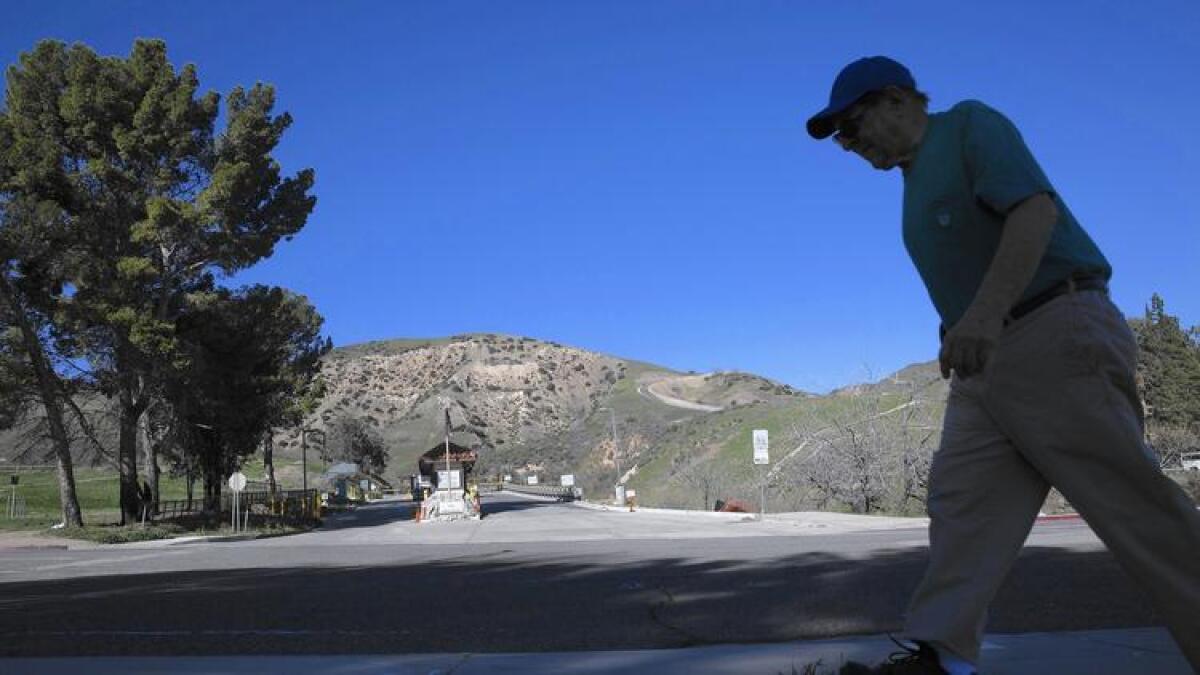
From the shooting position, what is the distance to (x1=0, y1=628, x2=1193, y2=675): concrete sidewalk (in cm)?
478

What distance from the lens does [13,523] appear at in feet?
126

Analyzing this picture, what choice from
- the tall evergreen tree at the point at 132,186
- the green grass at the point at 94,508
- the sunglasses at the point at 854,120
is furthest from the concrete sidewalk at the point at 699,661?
the tall evergreen tree at the point at 132,186

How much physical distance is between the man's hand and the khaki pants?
0.24 feet

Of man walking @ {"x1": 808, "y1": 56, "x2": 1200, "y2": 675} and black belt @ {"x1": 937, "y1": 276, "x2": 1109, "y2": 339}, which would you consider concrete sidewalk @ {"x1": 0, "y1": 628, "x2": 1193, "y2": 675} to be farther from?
black belt @ {"x1": 937, "y1": 276, "x2": 1109, "y2": 339}

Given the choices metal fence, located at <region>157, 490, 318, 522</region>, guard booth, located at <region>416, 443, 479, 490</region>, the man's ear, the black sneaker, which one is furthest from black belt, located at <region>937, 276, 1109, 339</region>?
metal fence, located at <region>157, 490, 318, 522</region>

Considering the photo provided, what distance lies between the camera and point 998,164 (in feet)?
9.93

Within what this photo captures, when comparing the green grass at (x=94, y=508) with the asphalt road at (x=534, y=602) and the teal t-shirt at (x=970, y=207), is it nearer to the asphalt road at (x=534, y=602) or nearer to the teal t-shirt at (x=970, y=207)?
the asphalt road at (x=534, y=602)

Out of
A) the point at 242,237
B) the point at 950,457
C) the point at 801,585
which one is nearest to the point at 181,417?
the point at 242,237

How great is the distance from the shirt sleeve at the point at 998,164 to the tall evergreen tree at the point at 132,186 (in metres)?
31.1

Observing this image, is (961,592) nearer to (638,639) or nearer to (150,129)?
(638,639)

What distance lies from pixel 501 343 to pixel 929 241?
132658mm

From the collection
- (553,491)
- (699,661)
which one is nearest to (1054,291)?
(699,661)

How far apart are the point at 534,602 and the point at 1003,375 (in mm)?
5799

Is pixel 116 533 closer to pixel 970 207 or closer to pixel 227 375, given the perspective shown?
pixel 227 375
